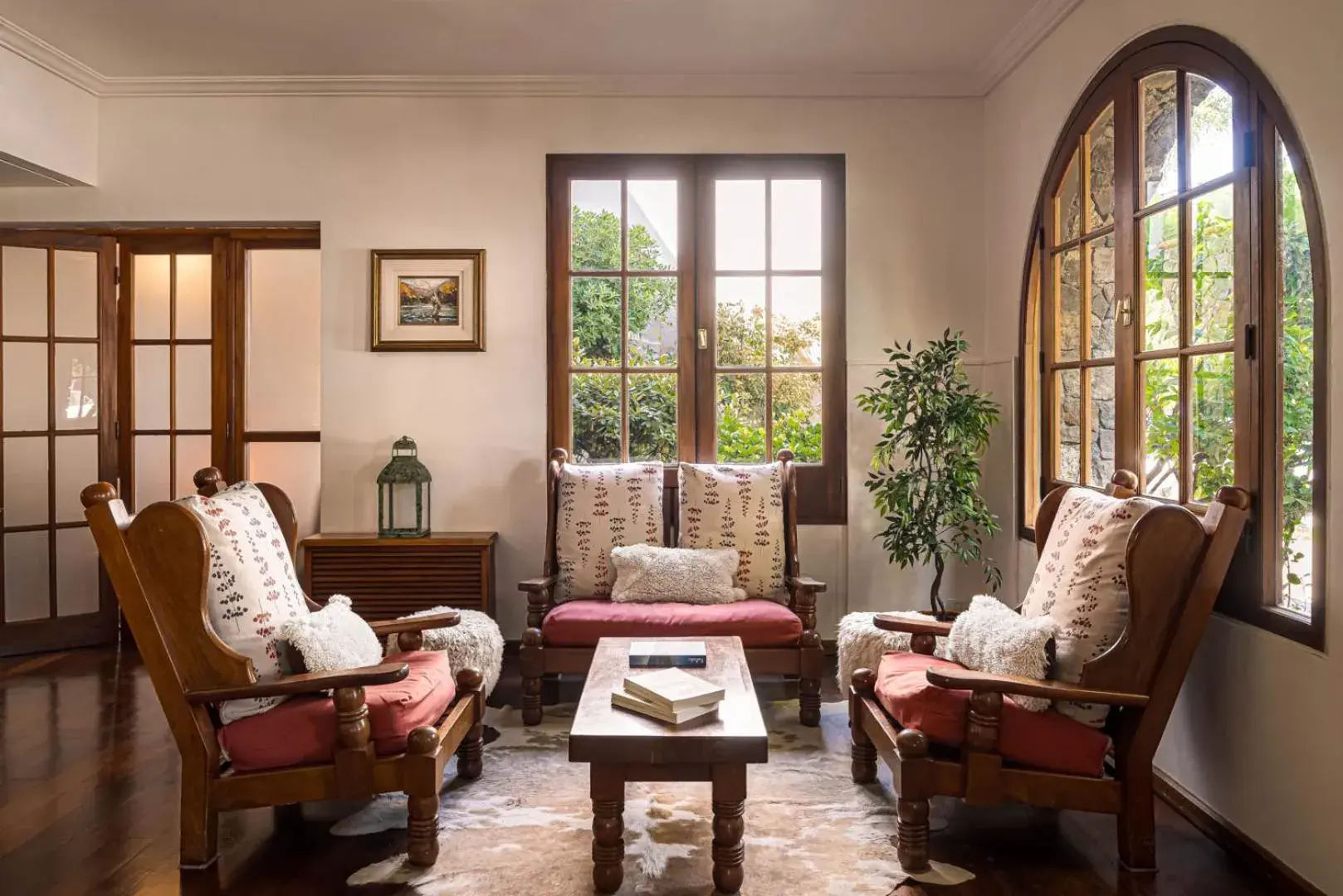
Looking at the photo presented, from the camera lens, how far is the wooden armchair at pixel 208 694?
233 cm

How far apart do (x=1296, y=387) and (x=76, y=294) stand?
553 cm

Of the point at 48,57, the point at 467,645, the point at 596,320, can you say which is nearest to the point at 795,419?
the point at 596,320

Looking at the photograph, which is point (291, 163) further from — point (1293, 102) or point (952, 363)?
point (1293, 102)

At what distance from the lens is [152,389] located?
512cm

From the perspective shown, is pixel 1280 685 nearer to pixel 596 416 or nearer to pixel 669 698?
pixel 669 698

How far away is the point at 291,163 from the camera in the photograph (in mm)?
4703

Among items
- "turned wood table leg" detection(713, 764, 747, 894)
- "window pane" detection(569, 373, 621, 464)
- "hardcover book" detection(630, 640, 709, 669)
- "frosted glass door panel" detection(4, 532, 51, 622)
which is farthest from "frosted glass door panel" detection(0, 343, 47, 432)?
"turned wood table leg" detection(713, 764, 747, 894)

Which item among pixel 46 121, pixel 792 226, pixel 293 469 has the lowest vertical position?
pixel 293 469

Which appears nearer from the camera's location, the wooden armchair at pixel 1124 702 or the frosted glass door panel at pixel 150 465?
the wooden armchair at pixel 1124 702

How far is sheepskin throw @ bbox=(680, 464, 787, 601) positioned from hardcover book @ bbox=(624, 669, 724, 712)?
1.54 meters

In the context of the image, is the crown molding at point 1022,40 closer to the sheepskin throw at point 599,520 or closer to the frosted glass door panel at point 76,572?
the sheepskin throw at point 599,520

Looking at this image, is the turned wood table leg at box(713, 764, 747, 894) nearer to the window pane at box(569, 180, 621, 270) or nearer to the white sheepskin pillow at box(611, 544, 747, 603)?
the white sheepskin pillow at box(611, 544, 747, 603)

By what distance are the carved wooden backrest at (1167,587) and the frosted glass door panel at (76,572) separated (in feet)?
16.2

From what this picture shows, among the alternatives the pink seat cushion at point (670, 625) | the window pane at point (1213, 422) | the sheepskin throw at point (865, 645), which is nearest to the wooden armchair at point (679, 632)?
the pink seat cushion at point (670, 625)
